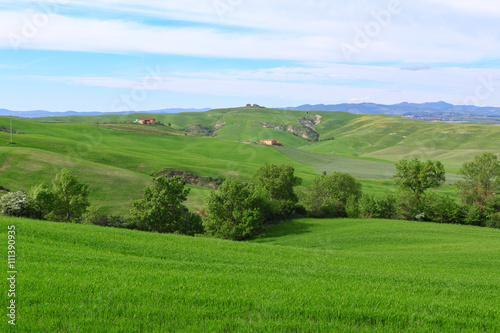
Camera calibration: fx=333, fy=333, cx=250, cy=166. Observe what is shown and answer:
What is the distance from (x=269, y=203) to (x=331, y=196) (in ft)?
48.8

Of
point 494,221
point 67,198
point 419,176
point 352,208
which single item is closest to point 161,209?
point 67,198

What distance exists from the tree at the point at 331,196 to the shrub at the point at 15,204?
47.1 metres

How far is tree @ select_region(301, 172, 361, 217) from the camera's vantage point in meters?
66.8

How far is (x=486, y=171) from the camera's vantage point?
5962 centimetres

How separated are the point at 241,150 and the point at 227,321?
15589cm

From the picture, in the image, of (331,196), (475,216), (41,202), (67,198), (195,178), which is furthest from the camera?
(195,178)

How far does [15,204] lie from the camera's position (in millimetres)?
38281

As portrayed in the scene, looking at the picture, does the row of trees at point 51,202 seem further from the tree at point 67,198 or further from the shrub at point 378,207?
the shrub at point 378,207

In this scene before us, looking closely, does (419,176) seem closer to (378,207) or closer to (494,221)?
(378,207)

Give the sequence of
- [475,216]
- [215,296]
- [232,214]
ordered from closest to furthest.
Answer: [215,296], [232,214], [475,216]

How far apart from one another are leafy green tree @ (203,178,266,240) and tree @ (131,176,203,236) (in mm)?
4886

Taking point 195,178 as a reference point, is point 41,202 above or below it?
above

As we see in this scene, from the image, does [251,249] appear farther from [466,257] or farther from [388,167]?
[388,167]

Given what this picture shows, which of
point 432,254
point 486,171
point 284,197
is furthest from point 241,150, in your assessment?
point 432,254
